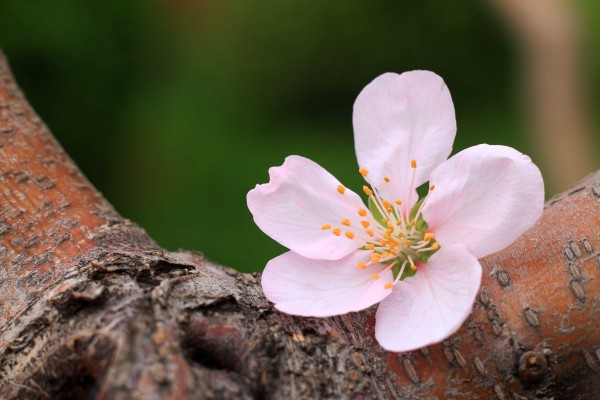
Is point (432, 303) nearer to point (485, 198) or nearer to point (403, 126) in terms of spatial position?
point (485, 198)

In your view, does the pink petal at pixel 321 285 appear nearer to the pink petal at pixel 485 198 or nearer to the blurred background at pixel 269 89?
the pink petal at pixel 485 198

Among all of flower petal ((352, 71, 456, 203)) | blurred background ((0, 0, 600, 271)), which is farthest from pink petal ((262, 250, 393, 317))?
blurred background ((0, 0, 600, 271))

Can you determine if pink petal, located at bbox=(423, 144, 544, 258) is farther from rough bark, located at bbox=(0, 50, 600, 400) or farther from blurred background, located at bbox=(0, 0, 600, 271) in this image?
blurred background, located at bbox=(0, 0, 600, 271)

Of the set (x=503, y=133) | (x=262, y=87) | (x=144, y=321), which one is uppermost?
(x=262, y=87)

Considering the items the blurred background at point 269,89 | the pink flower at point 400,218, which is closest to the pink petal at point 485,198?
the pink flower at point 400,218

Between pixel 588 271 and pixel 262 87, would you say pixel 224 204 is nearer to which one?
pixel 262 87

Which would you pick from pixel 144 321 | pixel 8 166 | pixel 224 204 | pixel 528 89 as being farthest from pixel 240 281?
pixel 528 89
